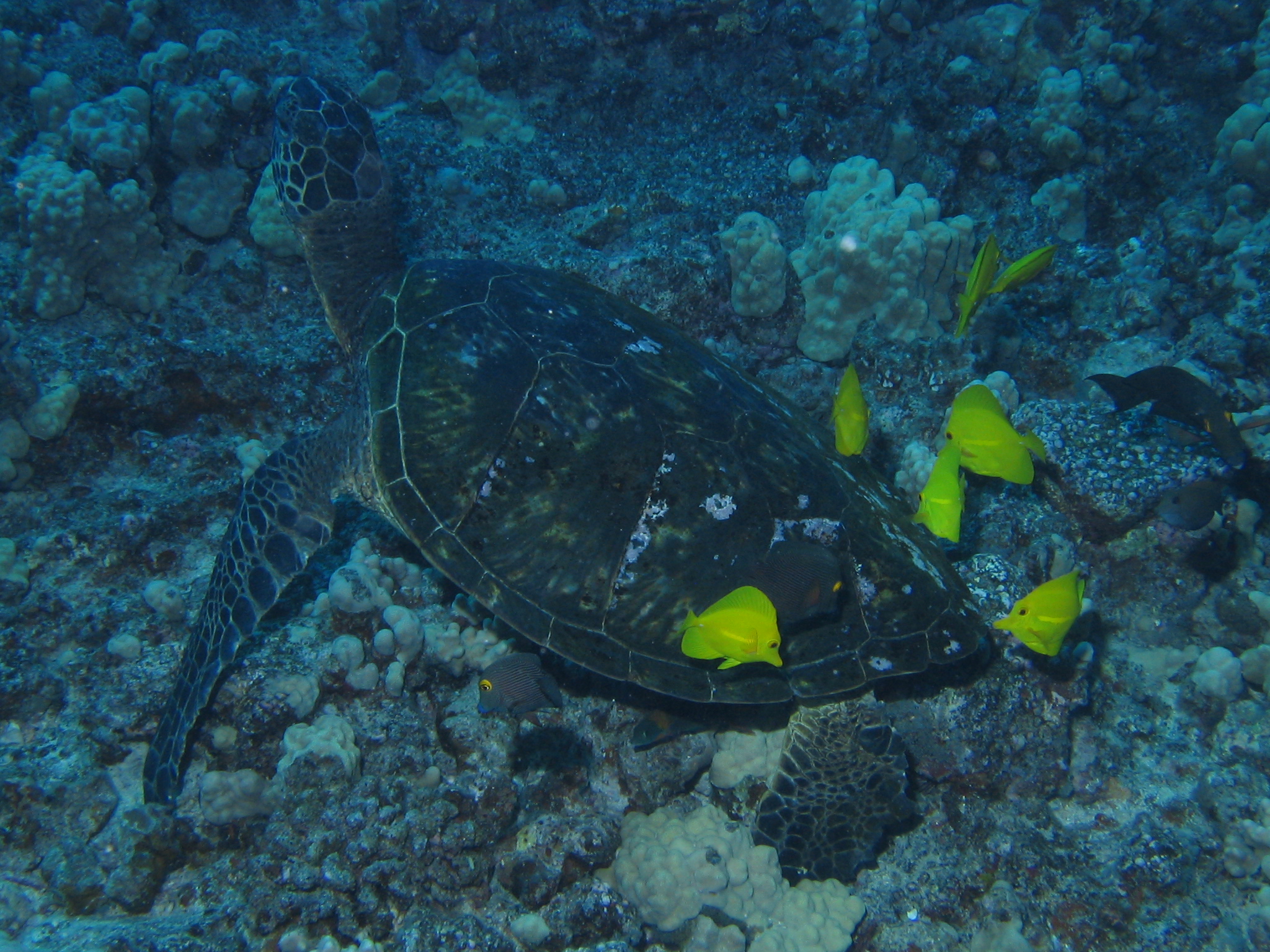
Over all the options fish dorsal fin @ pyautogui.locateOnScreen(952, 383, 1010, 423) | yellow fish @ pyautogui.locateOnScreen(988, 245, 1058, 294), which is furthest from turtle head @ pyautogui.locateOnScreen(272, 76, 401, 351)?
yellow fish @ pyautogui.locateOnScreen(988, 245, 1058, 294)

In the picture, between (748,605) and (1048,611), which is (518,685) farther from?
(1048,611)

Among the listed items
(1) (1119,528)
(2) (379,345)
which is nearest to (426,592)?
(2) (379,345)

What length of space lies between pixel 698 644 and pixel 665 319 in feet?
10.9

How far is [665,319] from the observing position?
5012mm

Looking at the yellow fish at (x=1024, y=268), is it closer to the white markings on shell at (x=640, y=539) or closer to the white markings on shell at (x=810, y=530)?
the white markings on shell at (x=810, y=530)

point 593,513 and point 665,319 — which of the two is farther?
point 665,319

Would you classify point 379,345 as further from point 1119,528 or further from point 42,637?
point 1119,528

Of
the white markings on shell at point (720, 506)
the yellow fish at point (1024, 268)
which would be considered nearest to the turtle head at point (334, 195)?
the white markings on shell at point (720, 506)

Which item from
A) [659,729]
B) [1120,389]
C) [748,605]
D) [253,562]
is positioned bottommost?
[659,729]

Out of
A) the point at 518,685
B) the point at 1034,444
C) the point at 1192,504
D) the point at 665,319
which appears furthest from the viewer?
the point at 665,319

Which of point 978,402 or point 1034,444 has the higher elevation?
point 978,402

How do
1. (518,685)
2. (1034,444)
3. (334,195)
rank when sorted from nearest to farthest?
1. (1034,444)
2. (518,685)
3. (334,195)

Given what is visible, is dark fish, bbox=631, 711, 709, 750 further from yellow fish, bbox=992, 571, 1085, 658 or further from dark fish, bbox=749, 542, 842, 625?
A: yellow fish, bbox=992, 571, 1085, 658

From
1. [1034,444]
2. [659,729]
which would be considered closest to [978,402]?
[1034,444]
